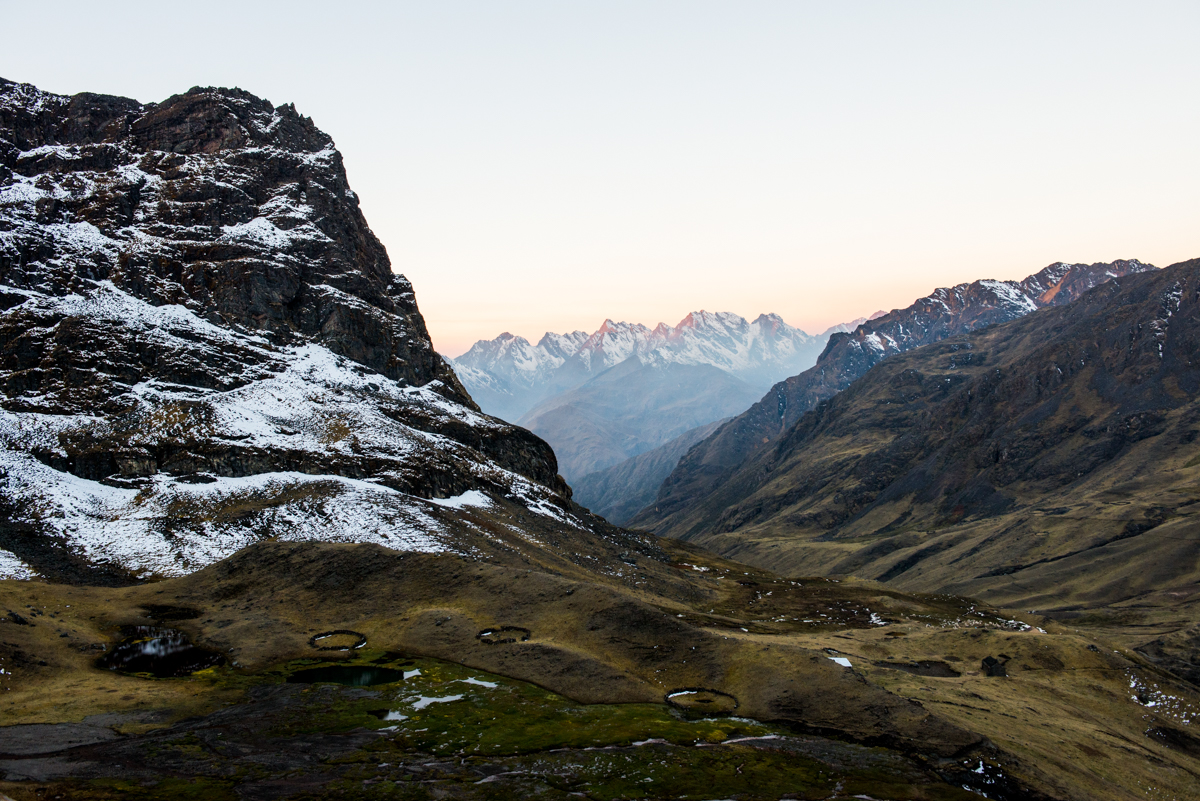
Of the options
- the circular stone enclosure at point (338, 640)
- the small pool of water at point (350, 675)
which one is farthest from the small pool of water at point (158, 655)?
the small pool of water at point (350, 675)

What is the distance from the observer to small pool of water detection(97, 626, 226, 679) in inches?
2921

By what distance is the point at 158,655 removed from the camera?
257ft

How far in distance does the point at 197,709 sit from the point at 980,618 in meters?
147

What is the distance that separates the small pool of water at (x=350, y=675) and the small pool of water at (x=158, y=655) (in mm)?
10339

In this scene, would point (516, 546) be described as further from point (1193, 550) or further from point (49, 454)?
point (1193, 550)

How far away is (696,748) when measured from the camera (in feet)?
191

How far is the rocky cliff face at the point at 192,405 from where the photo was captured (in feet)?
401

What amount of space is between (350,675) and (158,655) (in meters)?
21.6

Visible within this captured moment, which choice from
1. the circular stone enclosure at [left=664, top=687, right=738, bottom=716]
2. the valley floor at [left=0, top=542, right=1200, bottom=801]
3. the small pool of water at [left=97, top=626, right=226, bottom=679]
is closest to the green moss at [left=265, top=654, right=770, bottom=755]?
the valley floor at [left=0, top=542, right=1200, bottom=801]

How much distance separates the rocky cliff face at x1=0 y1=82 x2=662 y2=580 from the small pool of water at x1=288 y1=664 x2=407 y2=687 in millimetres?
45616

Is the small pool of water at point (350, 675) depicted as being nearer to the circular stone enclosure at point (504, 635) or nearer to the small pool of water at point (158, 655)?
the circular stone enclosure at point (504, 635)

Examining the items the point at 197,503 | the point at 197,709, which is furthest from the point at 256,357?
the point at 197,709

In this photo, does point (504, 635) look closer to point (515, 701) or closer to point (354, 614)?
point (515, 701)

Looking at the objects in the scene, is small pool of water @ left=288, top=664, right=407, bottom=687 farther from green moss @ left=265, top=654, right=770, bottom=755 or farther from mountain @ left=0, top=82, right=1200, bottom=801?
green moss @ left=265, top=654, right=770, bottom=755
